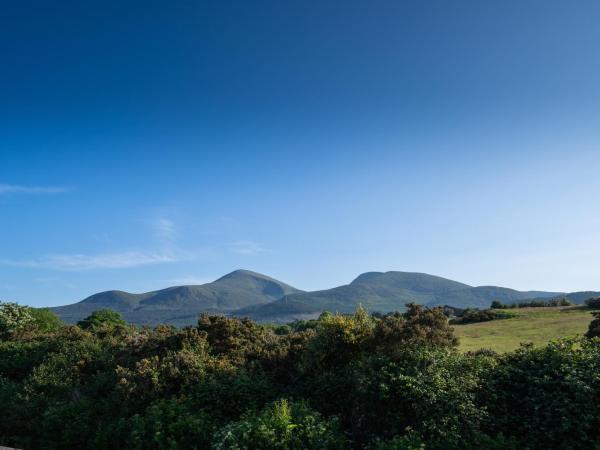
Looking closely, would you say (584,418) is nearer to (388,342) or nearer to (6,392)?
(388,342)

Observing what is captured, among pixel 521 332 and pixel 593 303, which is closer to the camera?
pixel 521 332

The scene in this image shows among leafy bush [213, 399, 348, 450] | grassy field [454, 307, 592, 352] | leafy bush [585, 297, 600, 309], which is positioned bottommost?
leafy bush [213, 399, 348, 450]

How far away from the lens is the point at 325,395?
1283 centimetres

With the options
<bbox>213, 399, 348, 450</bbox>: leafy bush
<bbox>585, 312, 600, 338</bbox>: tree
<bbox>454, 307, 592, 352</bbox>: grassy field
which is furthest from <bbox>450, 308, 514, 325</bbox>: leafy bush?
<bbox>213, 399, 348, 450</bbox>: leafy bush

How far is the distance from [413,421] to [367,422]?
1309mm

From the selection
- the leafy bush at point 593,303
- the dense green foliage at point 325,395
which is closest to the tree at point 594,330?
the dense green foliage at point 325,395

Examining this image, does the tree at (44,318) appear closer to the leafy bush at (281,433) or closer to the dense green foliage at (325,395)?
the dense green foliage at (325,395)

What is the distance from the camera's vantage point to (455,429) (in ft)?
33.5

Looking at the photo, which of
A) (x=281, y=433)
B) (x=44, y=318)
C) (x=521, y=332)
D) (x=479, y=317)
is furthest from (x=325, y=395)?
(x=44, y=318)

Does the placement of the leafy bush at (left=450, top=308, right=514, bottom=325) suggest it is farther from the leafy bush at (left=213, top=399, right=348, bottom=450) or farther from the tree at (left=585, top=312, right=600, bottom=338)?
the leafy bush at (left=213, top=399, right=348, bottom=450)

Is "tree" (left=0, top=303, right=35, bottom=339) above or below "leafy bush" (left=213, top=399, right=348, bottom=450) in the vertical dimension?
above

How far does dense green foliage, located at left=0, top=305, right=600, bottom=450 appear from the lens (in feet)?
33.4

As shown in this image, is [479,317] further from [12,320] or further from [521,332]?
[12,320]

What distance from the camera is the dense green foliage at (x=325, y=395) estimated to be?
33.4 feet
